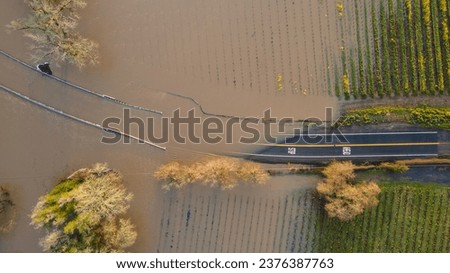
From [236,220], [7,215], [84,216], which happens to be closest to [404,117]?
[236,220]

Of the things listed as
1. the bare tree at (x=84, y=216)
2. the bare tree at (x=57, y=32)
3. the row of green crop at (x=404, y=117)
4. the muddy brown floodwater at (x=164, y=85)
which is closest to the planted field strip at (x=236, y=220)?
the muddy brown floodwater at (x=164, y=85)

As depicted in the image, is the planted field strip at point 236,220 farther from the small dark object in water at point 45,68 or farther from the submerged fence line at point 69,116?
the small dark object in water at point 45,68

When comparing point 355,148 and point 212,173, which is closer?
point 212,173

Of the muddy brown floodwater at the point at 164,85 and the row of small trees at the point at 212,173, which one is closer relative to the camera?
the row of small trees at the point at 212,173

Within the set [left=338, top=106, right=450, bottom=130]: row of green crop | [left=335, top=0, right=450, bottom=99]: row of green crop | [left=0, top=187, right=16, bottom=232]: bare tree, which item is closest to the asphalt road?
[left=338, top=106, right=450, bottom=130]: row of green crop

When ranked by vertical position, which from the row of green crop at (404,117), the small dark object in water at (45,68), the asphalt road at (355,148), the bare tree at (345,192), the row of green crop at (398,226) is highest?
the small dark object in water at (45,68)

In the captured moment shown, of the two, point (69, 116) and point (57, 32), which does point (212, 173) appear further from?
point (57, 32)
